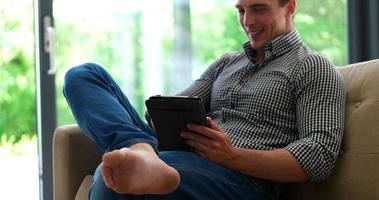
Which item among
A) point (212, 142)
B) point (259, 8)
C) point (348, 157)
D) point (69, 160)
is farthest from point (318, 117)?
point (69, 160)

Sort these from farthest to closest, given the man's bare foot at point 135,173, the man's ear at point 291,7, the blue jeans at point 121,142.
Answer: the man's ear at point 291,7 < the blue jeans at point 121,142 < the man's bare foot at point 135,173

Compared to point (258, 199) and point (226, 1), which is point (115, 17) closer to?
point (226, 1)

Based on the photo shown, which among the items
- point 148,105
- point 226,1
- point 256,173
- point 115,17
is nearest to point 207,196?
point 256,173

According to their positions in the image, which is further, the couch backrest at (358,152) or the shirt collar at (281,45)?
the shirt collar at (281,45)

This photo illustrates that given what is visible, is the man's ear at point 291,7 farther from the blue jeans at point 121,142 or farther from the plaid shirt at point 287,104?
the blue jeans at point 121,142

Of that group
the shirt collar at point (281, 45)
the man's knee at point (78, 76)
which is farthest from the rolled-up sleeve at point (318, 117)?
the man's knee at point (78, 76)

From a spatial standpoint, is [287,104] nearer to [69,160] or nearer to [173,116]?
[173,116]

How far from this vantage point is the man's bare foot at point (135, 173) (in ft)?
3.42

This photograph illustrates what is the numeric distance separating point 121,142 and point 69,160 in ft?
1.58

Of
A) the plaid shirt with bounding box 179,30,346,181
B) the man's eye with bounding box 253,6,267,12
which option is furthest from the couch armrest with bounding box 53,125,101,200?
the man's eye with bounding box 253,6,267,12

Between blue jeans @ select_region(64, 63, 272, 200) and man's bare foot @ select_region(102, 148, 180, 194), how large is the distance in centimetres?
7

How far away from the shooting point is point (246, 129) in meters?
1.44

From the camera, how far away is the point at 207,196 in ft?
3.97

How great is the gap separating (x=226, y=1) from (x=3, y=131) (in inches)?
52.1
